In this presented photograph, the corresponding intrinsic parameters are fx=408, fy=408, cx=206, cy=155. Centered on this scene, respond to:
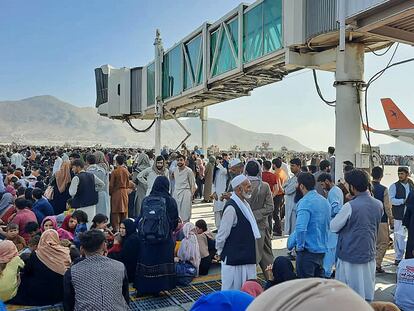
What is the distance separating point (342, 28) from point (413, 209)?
2.88 metres

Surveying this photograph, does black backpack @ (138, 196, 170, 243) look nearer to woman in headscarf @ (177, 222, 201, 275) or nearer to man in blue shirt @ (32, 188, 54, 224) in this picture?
woman in headscarf @ (177, 222, 201, 275)

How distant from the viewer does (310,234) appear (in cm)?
455

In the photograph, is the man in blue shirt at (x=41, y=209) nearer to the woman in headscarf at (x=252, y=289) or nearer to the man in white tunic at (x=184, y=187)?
the man in white tunic at (x=184, y=187)

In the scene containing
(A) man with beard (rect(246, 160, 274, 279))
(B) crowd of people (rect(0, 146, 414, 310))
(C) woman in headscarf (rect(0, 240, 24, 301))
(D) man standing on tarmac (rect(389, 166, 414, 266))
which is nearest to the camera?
(B) crowd of people (rect(0, 146, 414, 310))

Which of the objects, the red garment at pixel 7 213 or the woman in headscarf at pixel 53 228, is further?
the red garment at pixel 7 213

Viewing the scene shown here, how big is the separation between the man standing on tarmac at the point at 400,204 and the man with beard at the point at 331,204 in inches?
60.6

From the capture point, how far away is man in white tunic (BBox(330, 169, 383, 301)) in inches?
173

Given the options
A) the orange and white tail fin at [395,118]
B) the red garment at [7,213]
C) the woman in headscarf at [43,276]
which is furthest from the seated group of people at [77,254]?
the orange and white tail fin at [395,118]

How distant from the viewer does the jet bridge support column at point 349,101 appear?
24.1 ft

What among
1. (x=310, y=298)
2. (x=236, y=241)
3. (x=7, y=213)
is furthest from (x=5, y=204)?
(x=310, y=298)

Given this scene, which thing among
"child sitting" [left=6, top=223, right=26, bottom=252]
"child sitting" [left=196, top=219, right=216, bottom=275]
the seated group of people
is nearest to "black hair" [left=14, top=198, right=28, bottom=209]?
the seated group of people

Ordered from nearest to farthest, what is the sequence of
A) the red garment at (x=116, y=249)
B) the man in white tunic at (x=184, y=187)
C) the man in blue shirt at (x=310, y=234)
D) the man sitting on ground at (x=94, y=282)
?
the man sitting on ground at (x=94, y=282)
the man in blue shirt at (x=310, y=234)
the red garment at (x=116, y=249)
the man in white tunic at (x=184, y=187)

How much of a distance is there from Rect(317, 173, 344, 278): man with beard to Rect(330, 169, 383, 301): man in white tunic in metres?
1.14

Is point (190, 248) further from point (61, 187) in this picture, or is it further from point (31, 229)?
point (61, 187)
